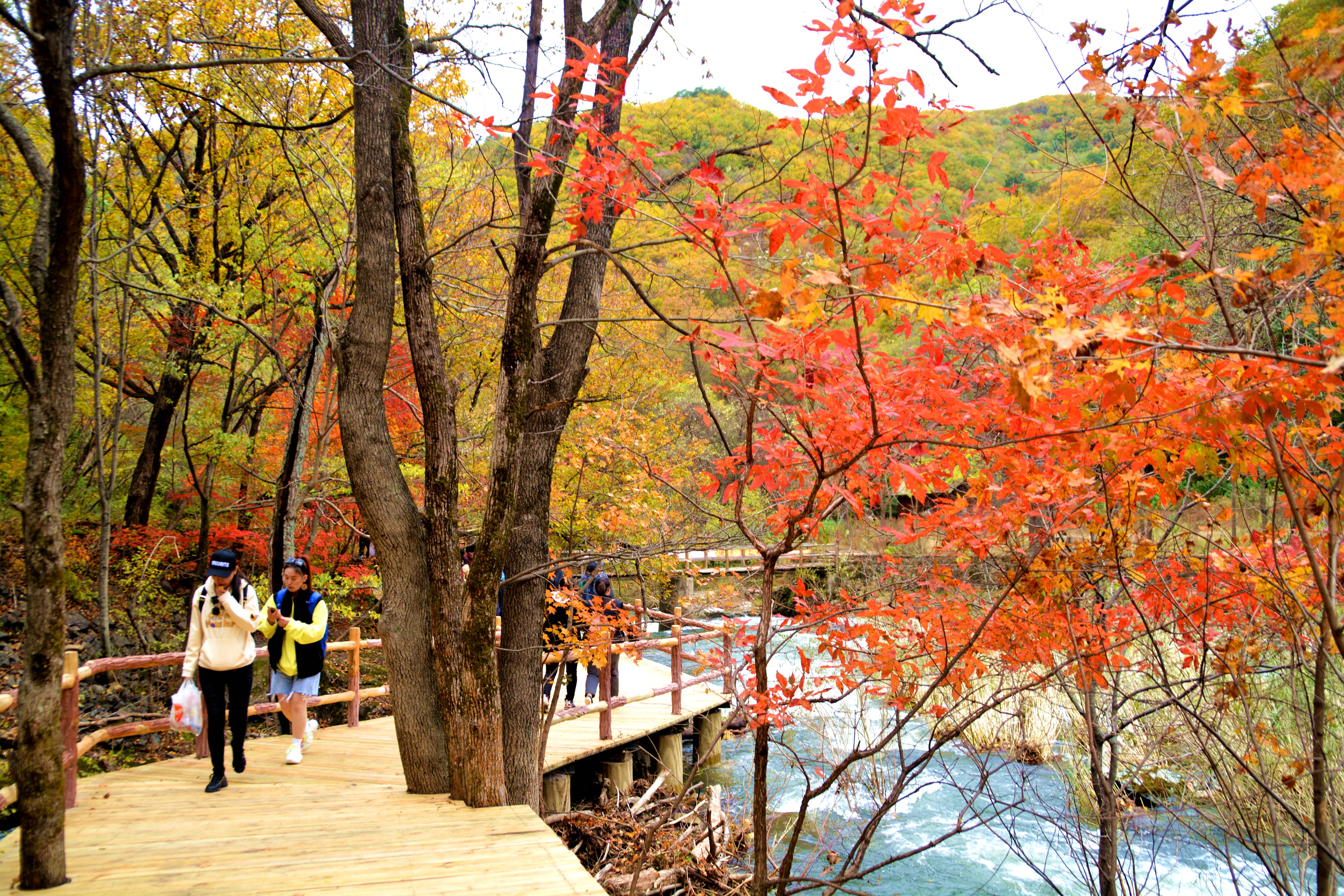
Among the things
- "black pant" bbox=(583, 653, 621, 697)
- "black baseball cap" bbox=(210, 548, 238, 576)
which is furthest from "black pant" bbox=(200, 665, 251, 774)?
"black pant" bbox=(583, 653, 621, 697)

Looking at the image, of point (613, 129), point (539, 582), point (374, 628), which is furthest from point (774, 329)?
point (374, 628)

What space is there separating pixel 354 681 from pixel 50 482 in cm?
493

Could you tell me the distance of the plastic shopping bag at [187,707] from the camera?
16.8 ft

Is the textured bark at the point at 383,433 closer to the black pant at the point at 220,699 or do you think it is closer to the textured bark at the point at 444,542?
the textured bark at the point at 444,542

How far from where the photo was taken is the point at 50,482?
3.49m

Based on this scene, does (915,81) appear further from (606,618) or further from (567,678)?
(567,678)

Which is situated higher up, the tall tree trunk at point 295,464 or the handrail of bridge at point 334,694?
the tall tree trunk at point 295,464

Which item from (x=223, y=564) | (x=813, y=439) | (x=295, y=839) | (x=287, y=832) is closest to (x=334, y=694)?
(x=223, y=564)

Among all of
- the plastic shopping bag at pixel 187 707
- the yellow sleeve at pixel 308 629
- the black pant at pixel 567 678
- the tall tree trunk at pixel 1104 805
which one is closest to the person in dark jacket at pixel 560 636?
the black pant at pixel 567 678

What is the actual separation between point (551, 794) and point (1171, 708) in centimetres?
554

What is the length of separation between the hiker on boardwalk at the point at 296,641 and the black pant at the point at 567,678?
2.39m

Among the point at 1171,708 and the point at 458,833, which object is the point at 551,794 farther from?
the point at 1171,708

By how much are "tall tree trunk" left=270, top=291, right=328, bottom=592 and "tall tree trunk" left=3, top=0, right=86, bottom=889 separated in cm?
480

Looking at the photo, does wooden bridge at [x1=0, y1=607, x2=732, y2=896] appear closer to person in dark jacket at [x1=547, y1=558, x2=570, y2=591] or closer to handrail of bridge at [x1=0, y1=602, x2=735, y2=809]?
handrail of bridge at [x1=0, y1=602, x2=735, y2=809]
